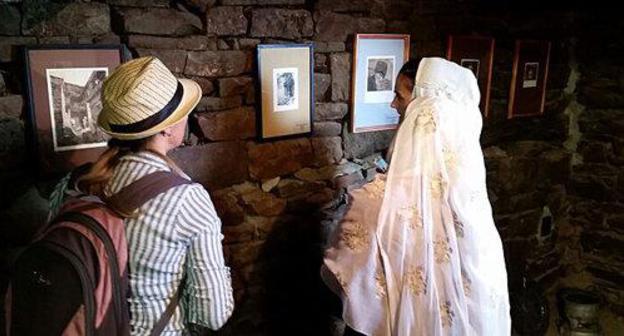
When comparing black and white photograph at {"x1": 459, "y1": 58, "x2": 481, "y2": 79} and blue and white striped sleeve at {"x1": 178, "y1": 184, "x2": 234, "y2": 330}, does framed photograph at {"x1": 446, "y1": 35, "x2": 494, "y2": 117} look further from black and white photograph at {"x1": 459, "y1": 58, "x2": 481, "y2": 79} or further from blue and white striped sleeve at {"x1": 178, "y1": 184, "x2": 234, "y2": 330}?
blue and white striped sleeve at {"x1": 178, "y1": 184, "x2": 234, "y2": 330}

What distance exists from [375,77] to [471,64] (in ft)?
2.03

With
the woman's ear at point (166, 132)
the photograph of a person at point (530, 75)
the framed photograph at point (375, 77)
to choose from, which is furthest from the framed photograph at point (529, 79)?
the woman's ear at point (166, 132)

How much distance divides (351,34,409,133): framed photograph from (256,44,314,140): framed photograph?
22 cm

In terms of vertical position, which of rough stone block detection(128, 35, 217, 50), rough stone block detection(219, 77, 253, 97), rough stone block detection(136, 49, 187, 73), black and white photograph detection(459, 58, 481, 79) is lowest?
rough stone block detection(219, 77, 253, 97)

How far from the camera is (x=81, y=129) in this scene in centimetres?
157

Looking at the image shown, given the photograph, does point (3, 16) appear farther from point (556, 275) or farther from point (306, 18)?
point (556, 275)

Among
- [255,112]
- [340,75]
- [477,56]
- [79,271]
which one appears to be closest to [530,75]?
[477,56]

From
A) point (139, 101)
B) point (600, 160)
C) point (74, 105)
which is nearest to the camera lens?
point (139, 101)

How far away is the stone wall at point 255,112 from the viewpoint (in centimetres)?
154

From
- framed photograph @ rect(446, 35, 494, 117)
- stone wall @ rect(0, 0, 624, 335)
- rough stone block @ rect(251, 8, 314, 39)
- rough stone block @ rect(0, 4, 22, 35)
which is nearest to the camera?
rough stone block @ rect(0, 4, 22, 35)

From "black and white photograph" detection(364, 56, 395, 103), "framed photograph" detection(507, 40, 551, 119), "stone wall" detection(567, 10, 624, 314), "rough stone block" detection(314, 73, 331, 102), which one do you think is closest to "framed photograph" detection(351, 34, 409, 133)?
"black and white photograph" detection(364, 56, 395, 103)

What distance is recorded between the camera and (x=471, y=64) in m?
2.56

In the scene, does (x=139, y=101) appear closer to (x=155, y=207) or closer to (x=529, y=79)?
(x=155, y=207)

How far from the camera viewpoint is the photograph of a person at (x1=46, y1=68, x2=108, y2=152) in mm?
1499
